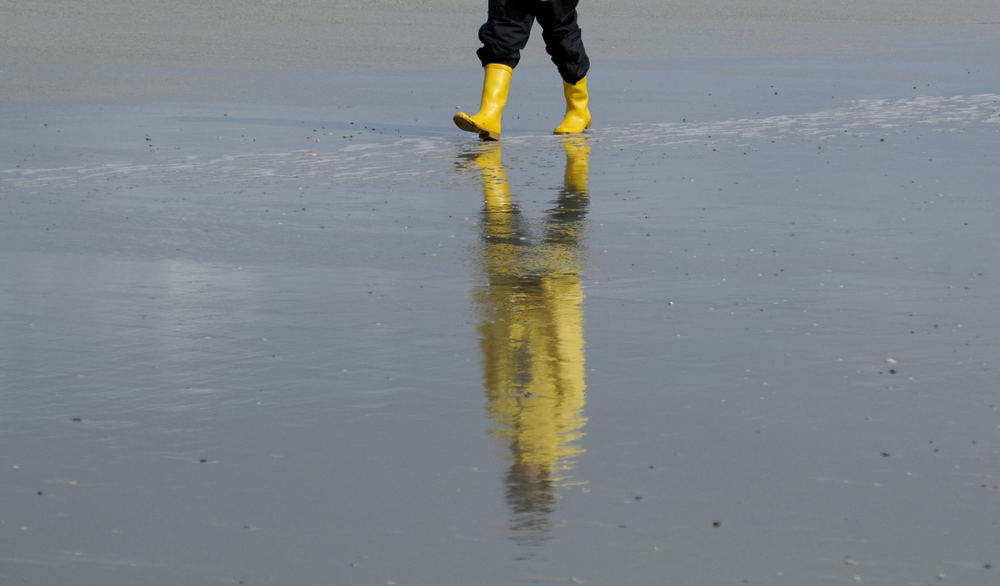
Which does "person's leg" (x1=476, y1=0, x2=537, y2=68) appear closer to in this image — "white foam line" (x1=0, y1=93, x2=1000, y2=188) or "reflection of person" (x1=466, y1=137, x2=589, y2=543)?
"white foam line" (x1=0, y1=93, x2=1000, y2=188)

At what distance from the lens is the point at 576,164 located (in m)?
9.55

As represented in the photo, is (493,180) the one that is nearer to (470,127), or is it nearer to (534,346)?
(470,127)

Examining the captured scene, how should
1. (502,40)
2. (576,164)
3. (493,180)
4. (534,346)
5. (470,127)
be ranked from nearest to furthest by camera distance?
(534,346)
(493,180)
(576,164)
(470,127)
(502,40)

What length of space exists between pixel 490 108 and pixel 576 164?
1.15 metres

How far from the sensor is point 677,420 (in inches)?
188

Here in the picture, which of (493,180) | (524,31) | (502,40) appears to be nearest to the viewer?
(493,180)

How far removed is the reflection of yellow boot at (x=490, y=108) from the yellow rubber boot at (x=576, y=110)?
35 cm

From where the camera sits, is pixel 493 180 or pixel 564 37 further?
pixel 564 37

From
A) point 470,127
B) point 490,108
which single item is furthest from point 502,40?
point 470,127

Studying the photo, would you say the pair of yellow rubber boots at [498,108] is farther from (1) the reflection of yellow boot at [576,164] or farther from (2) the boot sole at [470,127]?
(1) the reflection of yellow boot at [576,164]

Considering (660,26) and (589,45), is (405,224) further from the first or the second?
(660,26)

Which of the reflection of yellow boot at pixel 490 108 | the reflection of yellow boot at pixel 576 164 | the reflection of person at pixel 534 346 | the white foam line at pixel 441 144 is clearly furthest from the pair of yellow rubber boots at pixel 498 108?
the reflection of person at pixel 534 346

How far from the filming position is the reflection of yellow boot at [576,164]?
888 cm

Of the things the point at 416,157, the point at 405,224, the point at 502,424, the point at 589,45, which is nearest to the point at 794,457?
the point at 502,424
